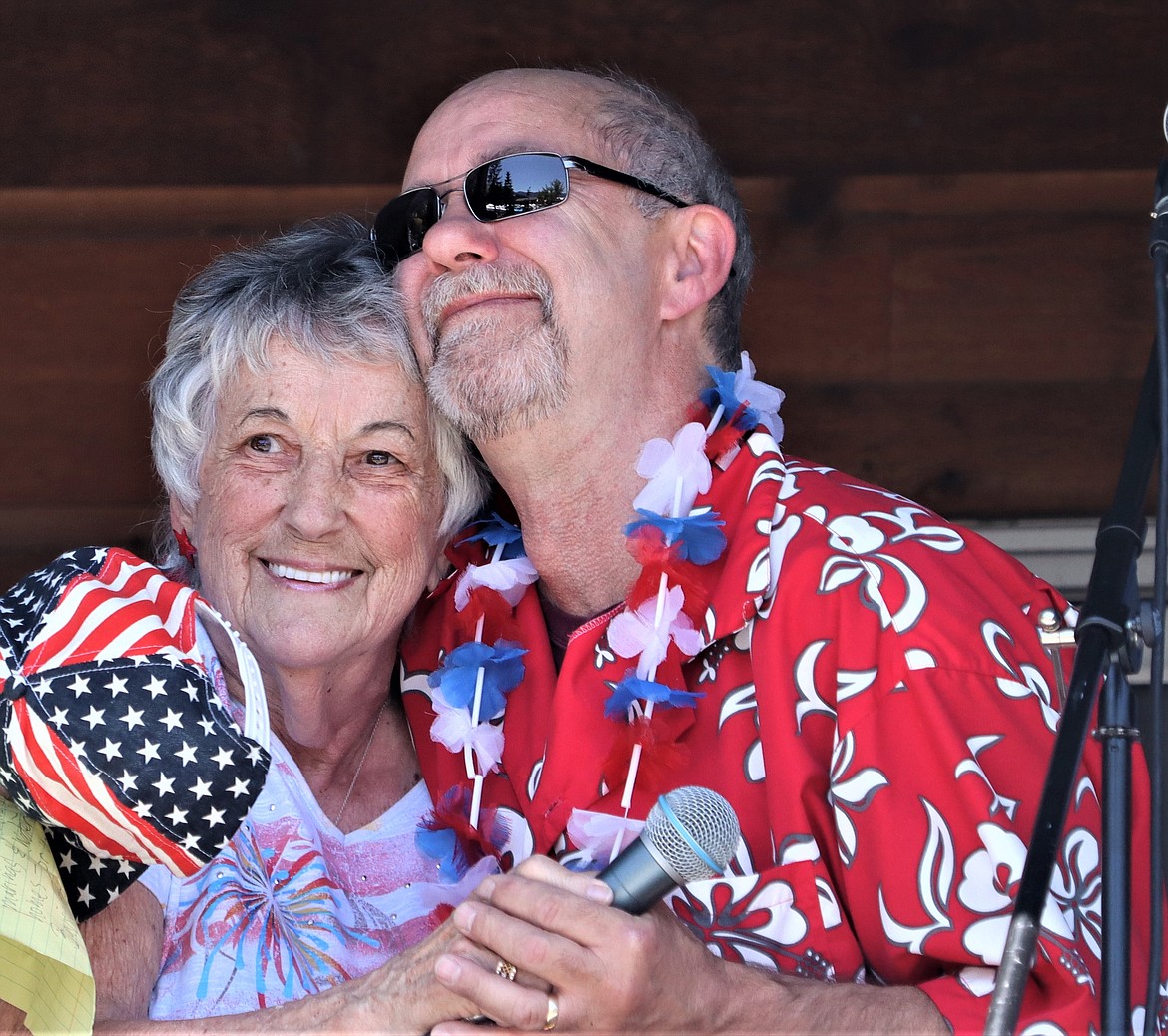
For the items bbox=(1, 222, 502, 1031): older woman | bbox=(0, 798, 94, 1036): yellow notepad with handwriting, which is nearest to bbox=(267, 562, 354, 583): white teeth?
bbox=(1, 222, 502, 1031): older woman

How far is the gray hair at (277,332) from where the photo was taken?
2332 millimetres

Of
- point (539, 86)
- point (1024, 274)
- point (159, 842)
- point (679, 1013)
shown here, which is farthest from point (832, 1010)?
point (1024, 274)

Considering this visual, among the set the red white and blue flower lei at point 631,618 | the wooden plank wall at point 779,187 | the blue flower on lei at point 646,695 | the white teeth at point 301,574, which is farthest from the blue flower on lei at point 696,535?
the wooden plank wall at point 779,187

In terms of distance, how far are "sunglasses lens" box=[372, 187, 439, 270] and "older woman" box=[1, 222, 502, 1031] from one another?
0.18 feet

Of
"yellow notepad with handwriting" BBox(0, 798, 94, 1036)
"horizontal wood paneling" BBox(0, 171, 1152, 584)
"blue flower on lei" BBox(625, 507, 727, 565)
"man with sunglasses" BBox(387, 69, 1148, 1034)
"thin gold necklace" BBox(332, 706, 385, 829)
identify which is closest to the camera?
"yellow notepad with handwriting" BBox(0, 798, 94, 1036)

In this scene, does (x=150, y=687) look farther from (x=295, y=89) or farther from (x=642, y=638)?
(x=295, y=89)

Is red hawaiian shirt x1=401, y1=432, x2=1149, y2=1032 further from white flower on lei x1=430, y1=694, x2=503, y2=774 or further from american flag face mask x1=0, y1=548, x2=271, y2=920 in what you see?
american flag face mask x1=0, y1=548, x2=271, y2=920

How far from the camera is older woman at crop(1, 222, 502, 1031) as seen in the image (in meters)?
2.13

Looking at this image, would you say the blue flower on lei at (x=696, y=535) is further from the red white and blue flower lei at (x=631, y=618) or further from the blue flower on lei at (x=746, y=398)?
the blue flower on lei at (x=746, y=398)

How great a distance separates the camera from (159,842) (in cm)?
147

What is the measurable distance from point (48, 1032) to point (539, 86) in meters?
1.68

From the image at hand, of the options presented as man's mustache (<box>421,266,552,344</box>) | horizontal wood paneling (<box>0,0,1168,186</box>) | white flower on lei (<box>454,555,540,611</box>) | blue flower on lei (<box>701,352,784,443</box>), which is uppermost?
horizontal wood paneling (<box>0,0,1168,186</box>)

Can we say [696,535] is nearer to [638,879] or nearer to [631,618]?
[631,618]

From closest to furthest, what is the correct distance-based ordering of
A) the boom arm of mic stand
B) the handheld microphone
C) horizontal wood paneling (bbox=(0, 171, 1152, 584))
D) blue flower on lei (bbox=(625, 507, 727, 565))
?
the boom arm of mic stand < the handheld microphone < blue flower on lei (bbox=(625, 507, 727, 565)) < horizontal wood paneling (bbox=(0, 171, 1152, 584))
